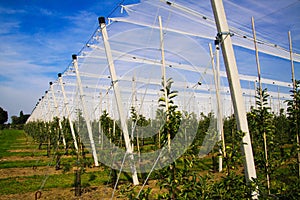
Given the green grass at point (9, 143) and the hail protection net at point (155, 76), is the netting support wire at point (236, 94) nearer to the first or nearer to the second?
the hail protection net at point (155, 76)

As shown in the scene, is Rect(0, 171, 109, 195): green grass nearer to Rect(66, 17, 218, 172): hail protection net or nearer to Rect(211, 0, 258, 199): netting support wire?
Rect(66, 17, 218, 172): hail protection net

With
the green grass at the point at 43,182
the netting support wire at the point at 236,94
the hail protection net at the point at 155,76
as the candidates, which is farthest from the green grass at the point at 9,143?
the netting support wire at the point at 236,94

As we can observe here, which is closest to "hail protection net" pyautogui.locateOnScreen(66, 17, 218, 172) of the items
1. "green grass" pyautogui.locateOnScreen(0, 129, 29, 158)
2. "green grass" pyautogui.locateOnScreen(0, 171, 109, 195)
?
"green grass" pyautogui.locateOnScreen(0, 171, 109, 195)

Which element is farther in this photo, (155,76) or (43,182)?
(43,182)

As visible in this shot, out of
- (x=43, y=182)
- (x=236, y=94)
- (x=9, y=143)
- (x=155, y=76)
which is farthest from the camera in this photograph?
(x=9, y=143)

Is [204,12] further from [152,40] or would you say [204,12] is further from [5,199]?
[5,199]

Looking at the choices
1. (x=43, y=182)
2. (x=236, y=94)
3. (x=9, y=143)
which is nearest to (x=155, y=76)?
(x=236, y=94)

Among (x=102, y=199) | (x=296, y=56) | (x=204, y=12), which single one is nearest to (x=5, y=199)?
(x=102, y=199)

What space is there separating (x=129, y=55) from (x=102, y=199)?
5.78 m

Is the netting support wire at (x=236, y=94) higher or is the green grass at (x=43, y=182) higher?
the netting support wire at (x=236, y=94)

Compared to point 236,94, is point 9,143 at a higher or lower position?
lower

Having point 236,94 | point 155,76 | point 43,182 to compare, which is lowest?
point 43,182

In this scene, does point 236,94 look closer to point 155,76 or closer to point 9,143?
point 155,76

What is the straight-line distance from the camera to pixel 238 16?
6039 millimetres
